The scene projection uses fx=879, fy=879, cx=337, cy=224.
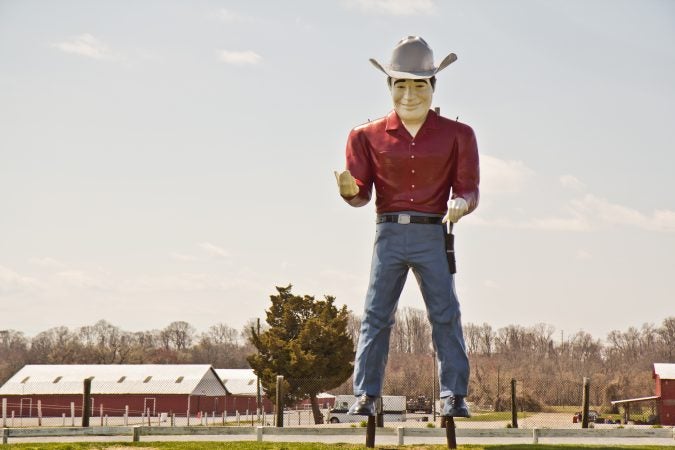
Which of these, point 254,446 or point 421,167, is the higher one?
point 421,167

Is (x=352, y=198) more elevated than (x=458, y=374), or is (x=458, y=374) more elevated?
(x=352, y=198)

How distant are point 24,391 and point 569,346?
59.4 metres

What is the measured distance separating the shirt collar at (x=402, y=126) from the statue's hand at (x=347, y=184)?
1052mm

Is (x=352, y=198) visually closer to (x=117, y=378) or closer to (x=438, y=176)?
(x=438, y=176)

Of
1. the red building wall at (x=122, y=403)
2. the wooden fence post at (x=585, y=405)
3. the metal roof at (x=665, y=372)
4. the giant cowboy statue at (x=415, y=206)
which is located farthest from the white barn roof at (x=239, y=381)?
the giant cowboy statue at (x=415, y=206)

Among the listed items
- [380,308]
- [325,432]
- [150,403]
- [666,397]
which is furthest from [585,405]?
[150,403]

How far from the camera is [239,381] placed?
59500mm

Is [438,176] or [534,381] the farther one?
[534,381]

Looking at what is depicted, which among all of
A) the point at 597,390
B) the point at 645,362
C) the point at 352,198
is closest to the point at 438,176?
the point at 352,198

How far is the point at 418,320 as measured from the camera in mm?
99125

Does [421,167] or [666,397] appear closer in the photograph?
[421,167]

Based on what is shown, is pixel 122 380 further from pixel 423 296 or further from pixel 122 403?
pixel 423 296

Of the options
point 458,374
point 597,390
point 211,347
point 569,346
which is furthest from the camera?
point 211,347

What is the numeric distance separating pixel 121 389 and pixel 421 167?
A: 140 ft
